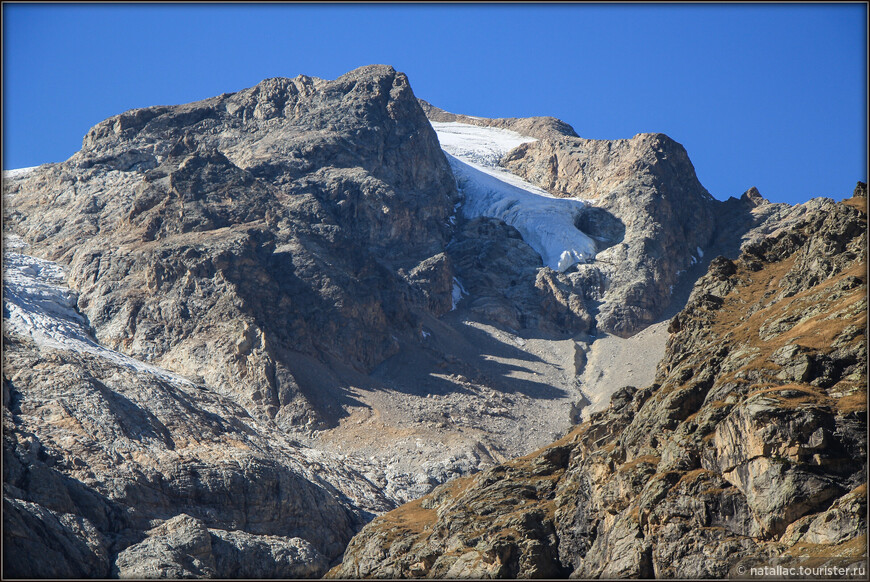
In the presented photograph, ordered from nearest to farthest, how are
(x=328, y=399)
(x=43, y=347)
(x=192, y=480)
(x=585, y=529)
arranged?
(x=585, y=529)
(x=192, y=480)
(x=43, y=347)
(x=328, y=399)

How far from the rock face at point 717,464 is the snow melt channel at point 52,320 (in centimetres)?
8766

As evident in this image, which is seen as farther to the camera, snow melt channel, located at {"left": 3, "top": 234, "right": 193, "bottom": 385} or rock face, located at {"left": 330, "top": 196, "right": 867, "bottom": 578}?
snow melt channel, located at {"left": 3, "top": 234, "right": 193, "bottom": 385}

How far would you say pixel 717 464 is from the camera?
58969mm

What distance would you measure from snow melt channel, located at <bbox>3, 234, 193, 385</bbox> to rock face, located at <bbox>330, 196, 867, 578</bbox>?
87655mm

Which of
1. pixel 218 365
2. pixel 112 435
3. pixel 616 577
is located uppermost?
pixel 218 365

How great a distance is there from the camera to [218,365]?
182625 mm

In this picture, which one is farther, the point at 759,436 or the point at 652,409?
the point at 652,409

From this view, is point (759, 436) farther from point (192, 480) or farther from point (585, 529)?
point (192, 480)

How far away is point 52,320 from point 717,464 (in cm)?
15200

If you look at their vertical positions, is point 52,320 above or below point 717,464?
above

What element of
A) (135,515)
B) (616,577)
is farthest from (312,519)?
(616,577)

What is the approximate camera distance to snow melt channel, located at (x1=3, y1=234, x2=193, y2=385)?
16912 centimetres

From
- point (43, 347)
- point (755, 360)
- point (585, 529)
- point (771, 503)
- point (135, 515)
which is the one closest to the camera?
point (771, 503)

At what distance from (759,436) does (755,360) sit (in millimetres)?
10361
